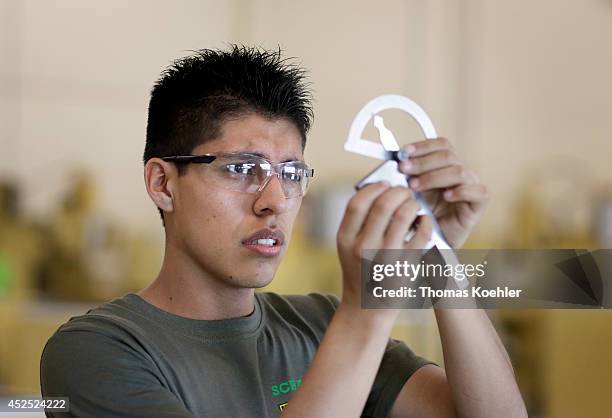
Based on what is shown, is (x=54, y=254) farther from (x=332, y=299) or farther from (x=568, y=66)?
(x=332, y=299)

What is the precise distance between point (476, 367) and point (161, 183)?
1.70 feet

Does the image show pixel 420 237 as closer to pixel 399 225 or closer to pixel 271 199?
pixel 399 225

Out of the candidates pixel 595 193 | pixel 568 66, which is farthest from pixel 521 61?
pixel 595 193

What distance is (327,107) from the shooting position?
217 inches

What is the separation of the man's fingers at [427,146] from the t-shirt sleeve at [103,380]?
40 cm

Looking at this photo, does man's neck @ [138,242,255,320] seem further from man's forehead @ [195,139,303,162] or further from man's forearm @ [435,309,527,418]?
man's forearm @ [435,309,527,418]

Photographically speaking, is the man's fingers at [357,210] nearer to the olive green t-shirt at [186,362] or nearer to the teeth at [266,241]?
the olive green t-shirt at [186,362]

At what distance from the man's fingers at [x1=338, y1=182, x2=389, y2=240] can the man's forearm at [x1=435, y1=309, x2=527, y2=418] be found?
0.92ft

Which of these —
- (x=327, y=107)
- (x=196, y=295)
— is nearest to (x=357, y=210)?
(x=196, y=295)

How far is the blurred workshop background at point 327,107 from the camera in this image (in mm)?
4715

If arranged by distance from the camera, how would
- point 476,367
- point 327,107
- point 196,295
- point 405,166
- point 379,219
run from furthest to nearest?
point 327,107 → point 196,295 → point 476,367 → point 405,166 → point 379,219

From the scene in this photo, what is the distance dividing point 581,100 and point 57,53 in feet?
10.3

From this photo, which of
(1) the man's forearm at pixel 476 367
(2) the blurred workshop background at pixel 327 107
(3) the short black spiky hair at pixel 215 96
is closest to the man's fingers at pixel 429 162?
(1) the man's forearm at pixel 476 367

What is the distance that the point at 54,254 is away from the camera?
470 centimetres
